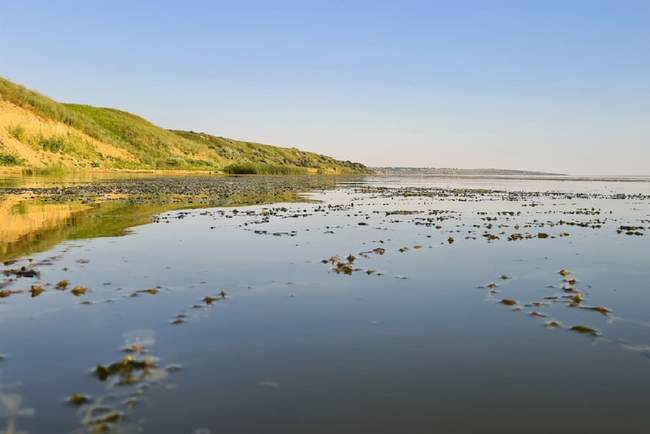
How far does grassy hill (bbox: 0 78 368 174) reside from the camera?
7106 cm

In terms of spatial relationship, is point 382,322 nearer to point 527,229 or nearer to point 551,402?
point 551,402

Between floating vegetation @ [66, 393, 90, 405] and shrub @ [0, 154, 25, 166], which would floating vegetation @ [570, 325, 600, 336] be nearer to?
floating vegetation @ [66, 393, 90, 405]

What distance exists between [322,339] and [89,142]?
306ft

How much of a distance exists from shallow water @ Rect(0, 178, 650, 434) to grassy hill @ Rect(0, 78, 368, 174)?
65.6 metres

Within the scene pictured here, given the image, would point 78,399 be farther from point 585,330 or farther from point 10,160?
point 10,160

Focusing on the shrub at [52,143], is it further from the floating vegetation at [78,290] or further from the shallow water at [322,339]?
the floating vegetation at [78,290]

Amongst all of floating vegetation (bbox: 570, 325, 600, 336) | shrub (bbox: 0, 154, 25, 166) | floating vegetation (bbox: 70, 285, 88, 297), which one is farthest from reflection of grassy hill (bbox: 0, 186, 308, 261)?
shrub (bbox: 0, 154, 25, 166)

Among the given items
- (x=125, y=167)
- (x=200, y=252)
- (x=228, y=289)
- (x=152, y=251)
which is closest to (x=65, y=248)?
(x=152, y=251)

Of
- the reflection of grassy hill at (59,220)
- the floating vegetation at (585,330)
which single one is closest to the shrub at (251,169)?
the reflection of grassy hill at (59,220)

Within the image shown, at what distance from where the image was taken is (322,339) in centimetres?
707

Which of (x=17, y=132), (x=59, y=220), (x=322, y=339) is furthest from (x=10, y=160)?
(x=322, y=339)

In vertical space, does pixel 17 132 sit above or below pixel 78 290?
above

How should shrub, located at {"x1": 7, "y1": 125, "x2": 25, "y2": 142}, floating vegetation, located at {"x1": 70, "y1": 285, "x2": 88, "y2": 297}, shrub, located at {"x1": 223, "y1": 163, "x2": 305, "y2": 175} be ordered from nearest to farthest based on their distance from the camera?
1. floating vegetation, located at {"x1": 70, "y1": 285, "x2": 88, "y2": 297}
2. shrub, located at {"x1": 7, "y1": 125, "x2": 25, "y2": 142}
3. shrub, located at {"x1": 223, "y1": 163, "x2": 305, "y2": 175}

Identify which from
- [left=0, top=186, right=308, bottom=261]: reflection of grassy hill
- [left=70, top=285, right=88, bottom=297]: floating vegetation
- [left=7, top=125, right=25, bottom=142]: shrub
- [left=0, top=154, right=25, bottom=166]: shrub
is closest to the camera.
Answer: [left=70, top=285, right=88, bottom=297]: floating vegetation
